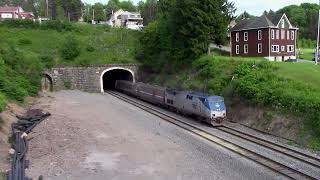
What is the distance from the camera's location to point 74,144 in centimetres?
3145

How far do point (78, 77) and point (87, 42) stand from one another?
1169 cm

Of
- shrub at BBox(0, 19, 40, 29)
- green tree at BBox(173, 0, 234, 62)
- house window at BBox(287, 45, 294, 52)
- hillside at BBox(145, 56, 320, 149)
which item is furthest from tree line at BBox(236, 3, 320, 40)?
hillside at BBox(145, 56, 320, 149)

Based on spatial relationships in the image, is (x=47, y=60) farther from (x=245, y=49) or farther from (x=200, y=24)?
(x=245, y=49)

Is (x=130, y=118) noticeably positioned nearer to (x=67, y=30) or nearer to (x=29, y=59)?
(x=29, y=59)

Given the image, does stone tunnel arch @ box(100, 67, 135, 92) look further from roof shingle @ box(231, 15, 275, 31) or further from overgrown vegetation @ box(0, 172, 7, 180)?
overgrown vegetation @ box(0, 172, 7, 180)

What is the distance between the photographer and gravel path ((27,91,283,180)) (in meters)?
23.9

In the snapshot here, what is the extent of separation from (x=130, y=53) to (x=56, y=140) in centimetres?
4590

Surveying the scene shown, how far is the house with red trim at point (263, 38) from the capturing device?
6969 centimetres

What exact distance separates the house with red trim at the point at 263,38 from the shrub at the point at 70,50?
2557 centimetres

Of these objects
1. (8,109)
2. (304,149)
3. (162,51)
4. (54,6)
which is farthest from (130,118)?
(54,6)

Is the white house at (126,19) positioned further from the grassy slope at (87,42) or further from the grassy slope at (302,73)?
the grassy slope at (302,73)

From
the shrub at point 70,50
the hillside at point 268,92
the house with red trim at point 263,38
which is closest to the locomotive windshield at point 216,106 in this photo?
the hillside at point 268,92

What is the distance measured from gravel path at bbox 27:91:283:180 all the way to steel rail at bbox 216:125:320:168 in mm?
2716

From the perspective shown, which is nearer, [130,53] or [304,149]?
[304,149]
